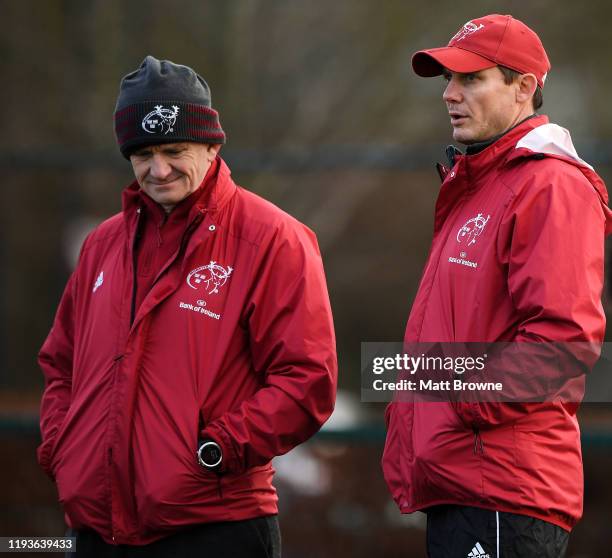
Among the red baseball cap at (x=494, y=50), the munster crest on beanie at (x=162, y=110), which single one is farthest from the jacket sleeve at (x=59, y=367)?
the red baseball cap at (x=494, y=50)

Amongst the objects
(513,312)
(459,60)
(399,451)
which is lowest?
(399,451)

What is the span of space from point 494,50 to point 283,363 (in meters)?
1.14

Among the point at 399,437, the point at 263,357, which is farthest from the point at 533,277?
the point at 263,357

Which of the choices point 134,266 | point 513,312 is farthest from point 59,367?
point 513,312

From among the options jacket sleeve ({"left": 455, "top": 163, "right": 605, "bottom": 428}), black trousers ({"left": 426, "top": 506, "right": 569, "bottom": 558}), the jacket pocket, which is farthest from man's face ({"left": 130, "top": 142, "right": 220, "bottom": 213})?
black trousers ({"left": 426, "top": 506, "right": 569, "bottom": 558})

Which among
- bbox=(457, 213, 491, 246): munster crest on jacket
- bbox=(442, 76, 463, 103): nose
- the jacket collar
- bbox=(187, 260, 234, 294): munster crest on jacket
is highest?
bbox=(442, 76, 463, 103): nose

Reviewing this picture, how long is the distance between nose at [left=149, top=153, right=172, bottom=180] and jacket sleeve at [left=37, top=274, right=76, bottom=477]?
0.56m

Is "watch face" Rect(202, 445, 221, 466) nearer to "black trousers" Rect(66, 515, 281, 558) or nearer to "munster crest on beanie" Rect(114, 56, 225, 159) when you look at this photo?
"black trousers" Rect(66, 515, 281, 558)

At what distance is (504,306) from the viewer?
338cm

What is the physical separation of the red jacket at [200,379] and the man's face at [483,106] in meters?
0.63

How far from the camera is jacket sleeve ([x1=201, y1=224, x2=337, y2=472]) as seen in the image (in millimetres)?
3594

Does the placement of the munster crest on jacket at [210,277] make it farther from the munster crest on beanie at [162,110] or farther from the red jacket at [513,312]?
the red jacket at [513,312]

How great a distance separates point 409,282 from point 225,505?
13.6 metres

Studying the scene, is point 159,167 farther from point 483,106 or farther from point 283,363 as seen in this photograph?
point 483,106
